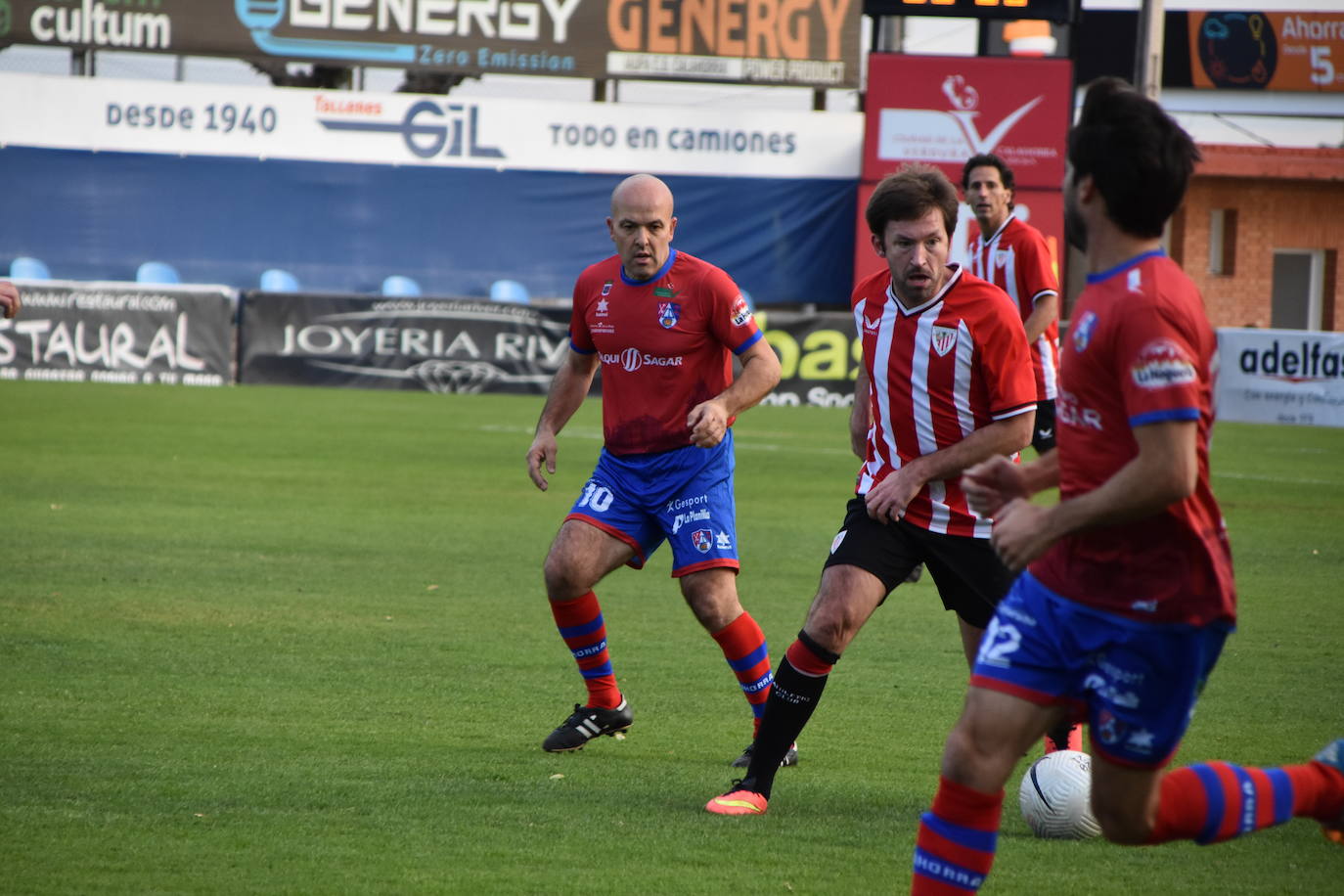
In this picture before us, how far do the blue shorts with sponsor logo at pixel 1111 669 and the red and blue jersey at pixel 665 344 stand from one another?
272cm

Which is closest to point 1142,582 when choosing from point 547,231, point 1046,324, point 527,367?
point 1046,324

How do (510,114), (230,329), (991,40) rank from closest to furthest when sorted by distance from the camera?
(230,329), (510,114), (991,40)

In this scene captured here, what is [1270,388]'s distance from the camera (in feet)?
71.9

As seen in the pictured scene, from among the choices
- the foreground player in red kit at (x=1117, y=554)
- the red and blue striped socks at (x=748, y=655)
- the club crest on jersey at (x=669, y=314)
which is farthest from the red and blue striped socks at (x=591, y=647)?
the foreground player in red kit at (x=1117, y=554)

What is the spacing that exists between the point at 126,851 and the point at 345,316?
69.2 ft

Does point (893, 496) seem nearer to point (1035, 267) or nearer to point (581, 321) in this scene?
point (581, 321)

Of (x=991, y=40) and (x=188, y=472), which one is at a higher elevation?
(x=991, y=40)

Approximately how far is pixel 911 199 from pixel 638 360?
1518mm

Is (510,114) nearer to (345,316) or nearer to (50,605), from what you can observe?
(345,316)

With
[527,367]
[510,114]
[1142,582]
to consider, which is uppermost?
[510,114]

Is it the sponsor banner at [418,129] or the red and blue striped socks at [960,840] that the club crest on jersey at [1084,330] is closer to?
the red and blue striped socks at [960,840]

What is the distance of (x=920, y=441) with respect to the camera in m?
5.46

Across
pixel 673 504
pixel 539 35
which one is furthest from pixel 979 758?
pixel 539 35

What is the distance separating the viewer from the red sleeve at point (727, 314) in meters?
6.25
